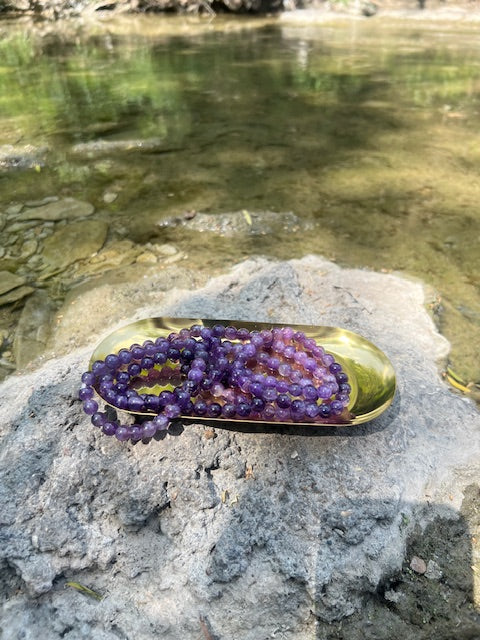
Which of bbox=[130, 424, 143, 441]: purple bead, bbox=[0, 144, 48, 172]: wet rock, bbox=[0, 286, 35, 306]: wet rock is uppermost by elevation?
bbox=[130, 424, 143, 441]: purple bead

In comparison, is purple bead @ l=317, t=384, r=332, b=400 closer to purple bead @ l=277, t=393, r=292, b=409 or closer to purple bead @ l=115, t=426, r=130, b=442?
purple bead @ l=277, t=393, r=292, b=409

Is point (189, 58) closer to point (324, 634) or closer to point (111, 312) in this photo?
point (111, 312)

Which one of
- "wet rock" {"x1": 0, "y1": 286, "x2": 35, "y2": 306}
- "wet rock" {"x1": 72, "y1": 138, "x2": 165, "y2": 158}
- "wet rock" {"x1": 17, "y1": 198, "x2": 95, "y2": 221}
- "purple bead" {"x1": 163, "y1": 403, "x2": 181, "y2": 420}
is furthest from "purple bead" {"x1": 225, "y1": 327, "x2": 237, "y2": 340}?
"wet rock" {"x1": 72, "y1": 138, "x2": 165, "y2": 158}

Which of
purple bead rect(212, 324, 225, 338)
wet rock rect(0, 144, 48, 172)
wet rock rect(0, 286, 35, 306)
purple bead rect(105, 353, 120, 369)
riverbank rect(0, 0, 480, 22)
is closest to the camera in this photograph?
purple bead rect(105, 353, 120, 369)

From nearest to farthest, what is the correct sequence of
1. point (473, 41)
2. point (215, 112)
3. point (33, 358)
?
point (33, 358), point (215, 112), point (473, 41)

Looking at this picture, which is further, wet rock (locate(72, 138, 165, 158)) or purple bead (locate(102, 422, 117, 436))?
wet rock (locate(72, 138, 165, 158))

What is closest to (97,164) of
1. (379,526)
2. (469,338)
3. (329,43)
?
(469,338)

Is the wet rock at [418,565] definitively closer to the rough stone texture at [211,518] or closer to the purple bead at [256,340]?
the rough stone texture at [211,518]
